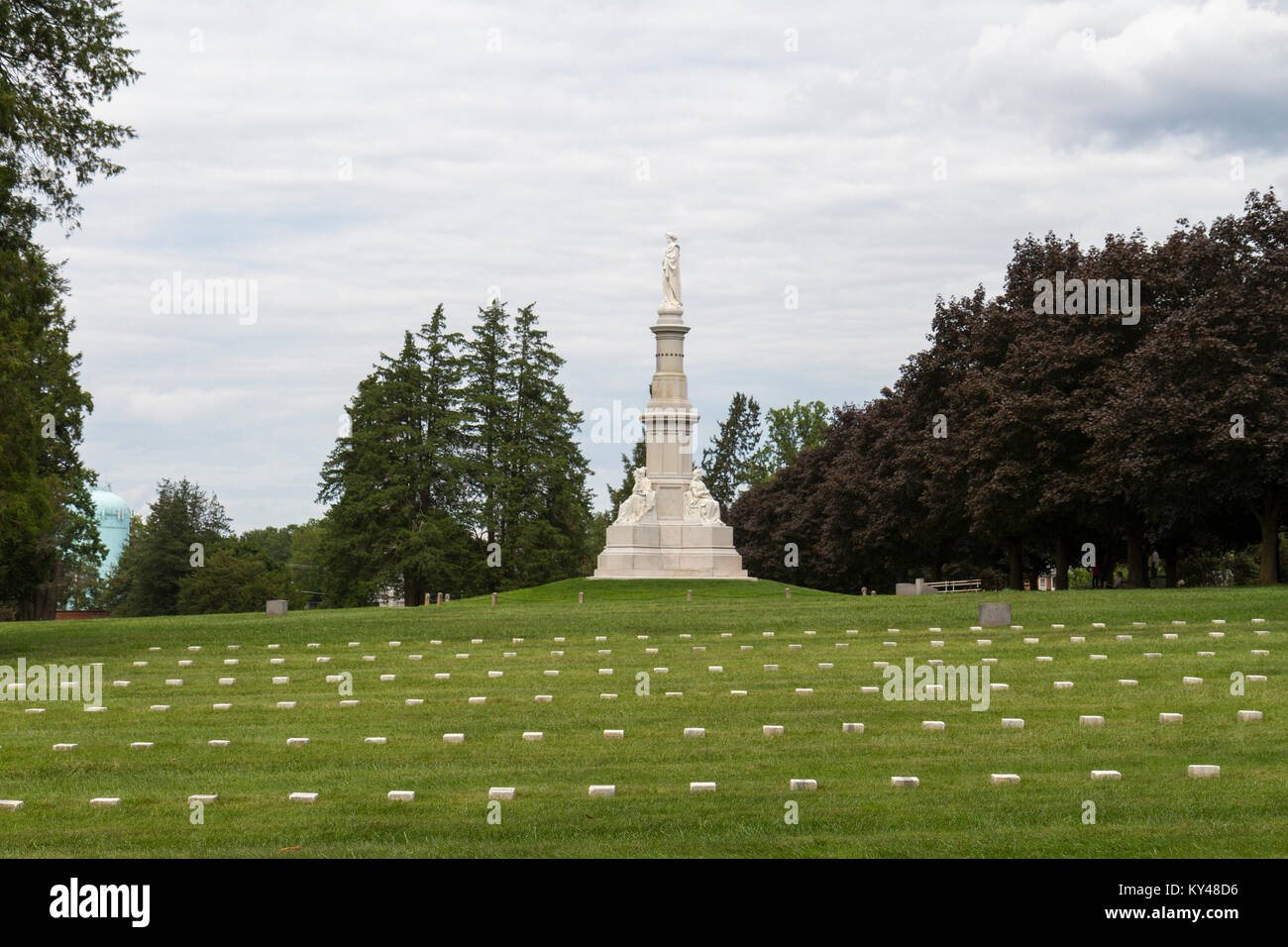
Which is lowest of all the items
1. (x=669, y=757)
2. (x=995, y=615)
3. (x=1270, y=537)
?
(x=669, y=757)

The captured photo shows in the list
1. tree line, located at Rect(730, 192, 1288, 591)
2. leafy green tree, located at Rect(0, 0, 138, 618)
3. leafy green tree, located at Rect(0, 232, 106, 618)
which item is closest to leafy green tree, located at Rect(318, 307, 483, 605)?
leafy green tree, located at Rect(0, 232, 106, 618)

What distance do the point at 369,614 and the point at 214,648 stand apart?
35.8ft

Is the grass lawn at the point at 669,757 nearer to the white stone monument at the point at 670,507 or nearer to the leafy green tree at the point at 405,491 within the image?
the white stone monument at the point at 670,507

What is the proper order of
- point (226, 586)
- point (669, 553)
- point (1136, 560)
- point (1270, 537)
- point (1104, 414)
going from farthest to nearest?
point (226, 586), point (669, 553), point (1136, 560), point (1104, 414), point (1270, 537)

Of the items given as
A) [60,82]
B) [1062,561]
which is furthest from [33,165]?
[1062,561]

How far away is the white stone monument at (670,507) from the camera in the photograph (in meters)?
61.8

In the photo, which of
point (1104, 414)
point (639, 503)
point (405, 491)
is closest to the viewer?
point (1104, 414)

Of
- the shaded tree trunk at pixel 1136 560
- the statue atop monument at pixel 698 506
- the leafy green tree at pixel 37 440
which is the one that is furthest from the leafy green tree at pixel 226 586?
the shaded tree trunk at pixel 1136 560

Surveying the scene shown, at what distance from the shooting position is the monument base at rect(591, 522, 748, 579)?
202 feet

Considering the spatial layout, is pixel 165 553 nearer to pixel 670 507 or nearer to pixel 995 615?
pixel 670 507

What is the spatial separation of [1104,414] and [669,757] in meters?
34.8

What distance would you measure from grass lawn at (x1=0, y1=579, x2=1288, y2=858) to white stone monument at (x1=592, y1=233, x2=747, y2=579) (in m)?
32.4

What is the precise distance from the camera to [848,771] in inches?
536

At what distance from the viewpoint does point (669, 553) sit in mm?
62250
